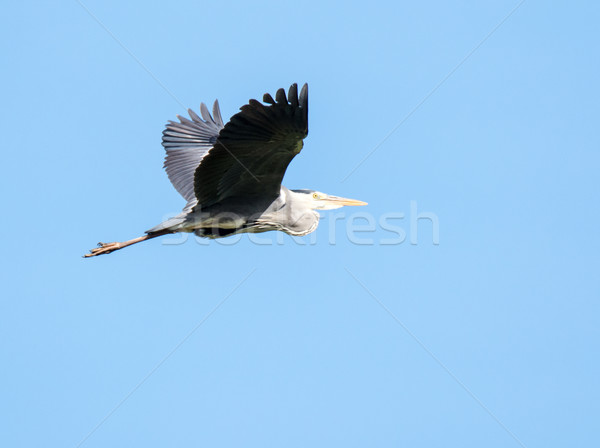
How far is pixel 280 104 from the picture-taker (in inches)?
247

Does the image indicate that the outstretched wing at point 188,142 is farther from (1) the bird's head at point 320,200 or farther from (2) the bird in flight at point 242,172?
(1) the bird's head at point 320,200

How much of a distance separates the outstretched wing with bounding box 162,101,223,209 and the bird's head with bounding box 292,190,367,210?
3.91 feet

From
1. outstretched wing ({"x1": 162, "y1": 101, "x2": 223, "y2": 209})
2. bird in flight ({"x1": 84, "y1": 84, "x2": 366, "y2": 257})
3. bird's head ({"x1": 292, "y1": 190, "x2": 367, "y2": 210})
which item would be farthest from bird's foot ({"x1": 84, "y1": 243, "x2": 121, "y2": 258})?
bird's head ({"x1": 292, "y1": 190, "x2": 367, "y2": 210})

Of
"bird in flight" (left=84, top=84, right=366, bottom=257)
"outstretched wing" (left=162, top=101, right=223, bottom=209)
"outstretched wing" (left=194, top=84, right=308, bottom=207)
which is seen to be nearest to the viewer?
"outstretched wing" (left=194, top=84, right=308, bottom=207)

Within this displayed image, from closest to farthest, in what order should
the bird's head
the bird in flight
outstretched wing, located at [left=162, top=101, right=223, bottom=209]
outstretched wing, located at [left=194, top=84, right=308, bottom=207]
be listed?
outstretched wing, located at [left=194, top=84, right=308, bottom=207]
the bird in flight
the bird's head
outstretched wing, located at [left=162, top=101, right=223, bottom=209]

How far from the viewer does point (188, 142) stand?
8773 millimetres

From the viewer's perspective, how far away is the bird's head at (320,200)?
324 inches

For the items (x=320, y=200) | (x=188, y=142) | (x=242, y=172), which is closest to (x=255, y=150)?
(x=242, y=172)

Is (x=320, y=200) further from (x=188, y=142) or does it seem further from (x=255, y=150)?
(x=255, y=150)

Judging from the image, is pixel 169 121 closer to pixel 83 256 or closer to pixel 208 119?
pixel 208 119

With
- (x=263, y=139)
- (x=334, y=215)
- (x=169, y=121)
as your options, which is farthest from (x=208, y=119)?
(x=263, y=139)

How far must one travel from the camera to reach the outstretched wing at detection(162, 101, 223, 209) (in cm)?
849

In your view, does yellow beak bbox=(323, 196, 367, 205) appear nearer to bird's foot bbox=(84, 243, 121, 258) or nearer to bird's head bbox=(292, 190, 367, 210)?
bird's head bbox=(292, 190, 367, 210)

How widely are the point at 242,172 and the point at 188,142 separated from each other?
6.02ft
